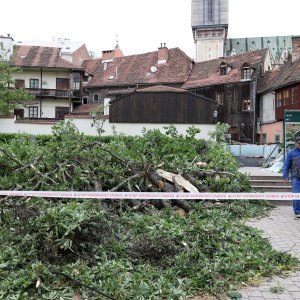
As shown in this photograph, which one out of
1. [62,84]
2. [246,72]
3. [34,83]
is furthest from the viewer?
[62,84]

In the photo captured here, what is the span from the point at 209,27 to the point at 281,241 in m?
79.2

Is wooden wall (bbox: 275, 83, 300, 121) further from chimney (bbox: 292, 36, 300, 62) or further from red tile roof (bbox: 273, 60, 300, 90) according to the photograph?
chimney (bbox: 292, 36, 300, 62)

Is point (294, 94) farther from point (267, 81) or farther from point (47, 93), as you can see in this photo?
point (47, 93)

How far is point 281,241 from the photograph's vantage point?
6680 millimetres

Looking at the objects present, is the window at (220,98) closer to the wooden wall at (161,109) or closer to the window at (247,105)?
the window at (247,105)

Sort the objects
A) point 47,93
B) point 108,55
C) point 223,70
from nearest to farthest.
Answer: point 223,70
point 47,93
point 108,55

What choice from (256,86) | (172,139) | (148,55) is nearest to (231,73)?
(256,86)

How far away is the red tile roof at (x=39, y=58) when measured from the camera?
48.2m

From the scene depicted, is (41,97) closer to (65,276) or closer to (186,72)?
(186,72)

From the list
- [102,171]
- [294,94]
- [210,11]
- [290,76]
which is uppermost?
[210,11]

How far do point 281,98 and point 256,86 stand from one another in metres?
5.46

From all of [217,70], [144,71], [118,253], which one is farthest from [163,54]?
[118,253]

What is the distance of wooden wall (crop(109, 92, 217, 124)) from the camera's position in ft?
100

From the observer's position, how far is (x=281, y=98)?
38.1 meters
